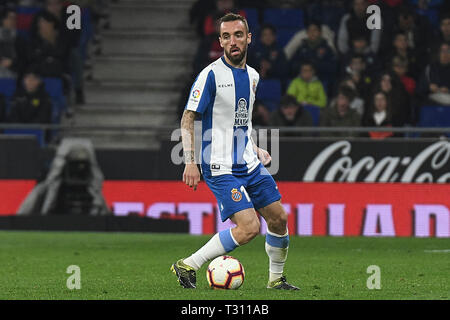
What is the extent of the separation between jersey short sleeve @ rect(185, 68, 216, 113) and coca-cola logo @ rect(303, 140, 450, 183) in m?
7.49

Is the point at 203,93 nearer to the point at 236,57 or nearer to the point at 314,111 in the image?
the point at 236,57

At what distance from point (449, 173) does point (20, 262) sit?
658 centimetres

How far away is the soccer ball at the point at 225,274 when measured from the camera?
26.5 feet

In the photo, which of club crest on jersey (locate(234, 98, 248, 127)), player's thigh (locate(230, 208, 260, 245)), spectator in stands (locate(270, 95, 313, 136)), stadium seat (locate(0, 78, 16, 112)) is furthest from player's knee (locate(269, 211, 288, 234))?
stadium seat (locate(0, 78, 16, 112))

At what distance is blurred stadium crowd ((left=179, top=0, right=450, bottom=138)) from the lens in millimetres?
16031

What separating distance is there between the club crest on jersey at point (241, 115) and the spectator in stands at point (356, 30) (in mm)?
9670

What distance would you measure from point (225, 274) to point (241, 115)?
1.20 metres

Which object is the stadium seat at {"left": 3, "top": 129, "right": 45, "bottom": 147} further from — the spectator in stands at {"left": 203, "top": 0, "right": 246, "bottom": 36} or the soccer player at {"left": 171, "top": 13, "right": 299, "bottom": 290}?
A: the soccer player at {"left": 171, "top": 13, "right": 299, "bottom": 290}

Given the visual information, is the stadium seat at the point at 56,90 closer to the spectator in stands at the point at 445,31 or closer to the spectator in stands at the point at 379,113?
the spectator in stands at the point at 379,113

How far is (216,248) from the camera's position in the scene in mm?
8078

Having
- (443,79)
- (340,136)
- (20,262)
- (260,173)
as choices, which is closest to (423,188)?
(340,136)

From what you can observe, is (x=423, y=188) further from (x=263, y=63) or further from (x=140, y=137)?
(x=140, y=137)

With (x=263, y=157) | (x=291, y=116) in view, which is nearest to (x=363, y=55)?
(x=291, y=116)

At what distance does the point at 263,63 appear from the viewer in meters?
17.4
